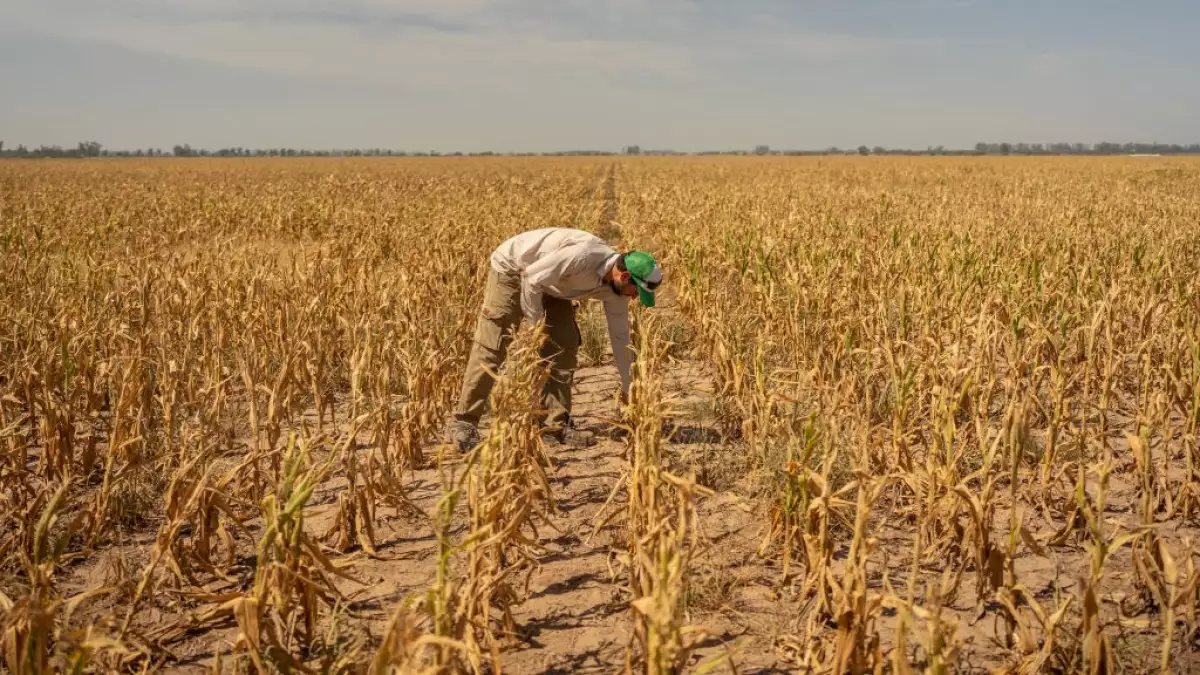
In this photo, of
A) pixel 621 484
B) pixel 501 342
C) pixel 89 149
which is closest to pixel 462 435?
pixel 501 342

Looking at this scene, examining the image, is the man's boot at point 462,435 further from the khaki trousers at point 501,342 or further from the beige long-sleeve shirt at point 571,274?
the beige long-sleeve shirt at point 571,274

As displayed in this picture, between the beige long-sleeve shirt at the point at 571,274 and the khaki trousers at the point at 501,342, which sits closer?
the beige long-sleeve shirt at the point at 571,274

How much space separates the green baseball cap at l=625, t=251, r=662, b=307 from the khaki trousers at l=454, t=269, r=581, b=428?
0.78 metres

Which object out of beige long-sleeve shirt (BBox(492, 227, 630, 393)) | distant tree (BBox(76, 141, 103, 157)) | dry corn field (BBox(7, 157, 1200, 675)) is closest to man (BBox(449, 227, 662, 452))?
beige long-sleeve shirt (BBox(492, 227, 630, 393))

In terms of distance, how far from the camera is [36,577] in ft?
7.47

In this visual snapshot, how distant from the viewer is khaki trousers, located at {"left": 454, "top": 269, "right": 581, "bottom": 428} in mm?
4574

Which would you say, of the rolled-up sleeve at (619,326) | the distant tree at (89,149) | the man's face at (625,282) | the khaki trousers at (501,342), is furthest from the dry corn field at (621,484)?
the distant tree at (89,149)

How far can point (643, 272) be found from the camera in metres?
3.96

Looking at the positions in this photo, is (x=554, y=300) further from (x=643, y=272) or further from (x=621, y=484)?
(x=621, y=484)

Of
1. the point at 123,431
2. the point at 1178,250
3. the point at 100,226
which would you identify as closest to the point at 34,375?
the point at 123,431

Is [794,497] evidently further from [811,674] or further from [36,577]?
[36,577]

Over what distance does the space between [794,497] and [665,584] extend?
129 cm

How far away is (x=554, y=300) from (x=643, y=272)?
89 cm

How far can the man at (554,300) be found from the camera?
13.7ft
